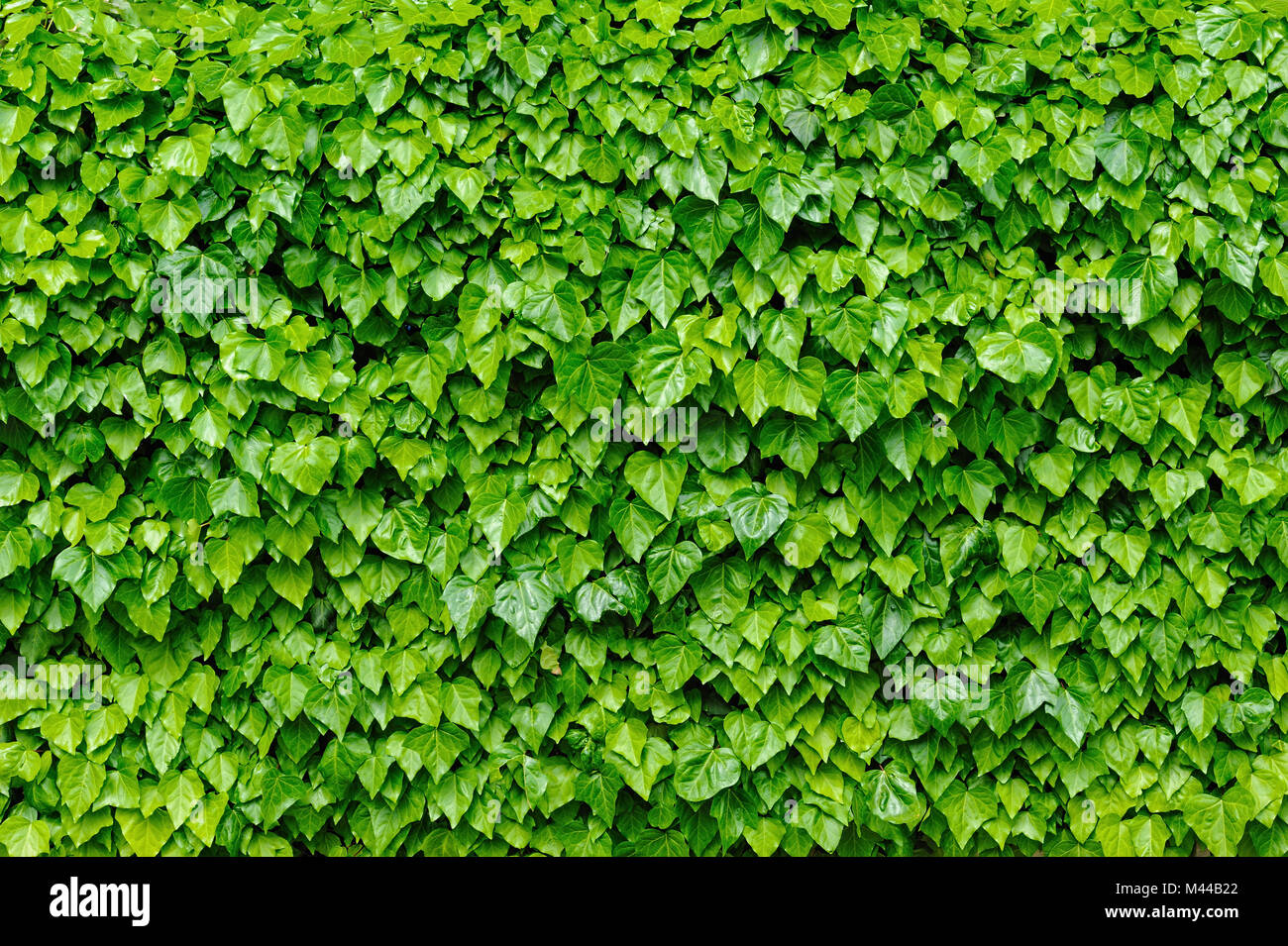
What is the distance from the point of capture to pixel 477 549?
301 centimetres

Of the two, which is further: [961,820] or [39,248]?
[961,820]

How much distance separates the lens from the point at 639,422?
2939mm

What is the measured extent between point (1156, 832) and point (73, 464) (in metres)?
3.48

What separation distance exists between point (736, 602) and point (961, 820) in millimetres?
987

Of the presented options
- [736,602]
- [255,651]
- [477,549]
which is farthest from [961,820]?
[255,651]

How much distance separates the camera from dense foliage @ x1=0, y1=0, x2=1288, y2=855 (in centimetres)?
289

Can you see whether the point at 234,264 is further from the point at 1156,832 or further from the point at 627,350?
the point at 1156,832

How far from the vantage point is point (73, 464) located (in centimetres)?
301

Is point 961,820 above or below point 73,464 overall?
below

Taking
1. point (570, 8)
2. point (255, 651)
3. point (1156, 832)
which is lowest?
point (1156, 832)

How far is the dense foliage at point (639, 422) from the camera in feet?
9.47

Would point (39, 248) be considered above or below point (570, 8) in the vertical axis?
below

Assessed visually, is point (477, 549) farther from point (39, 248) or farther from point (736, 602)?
point (39, 248)

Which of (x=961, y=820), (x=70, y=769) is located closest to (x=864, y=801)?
(x=961, y=820)
